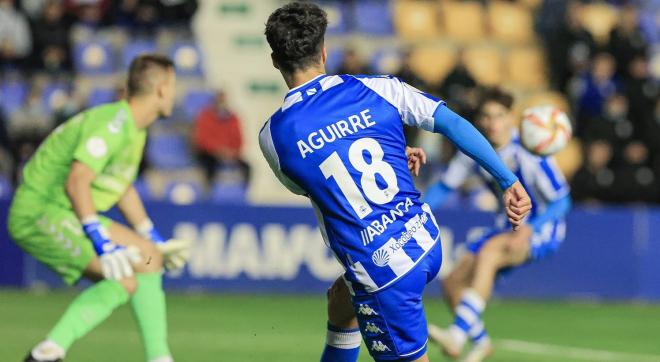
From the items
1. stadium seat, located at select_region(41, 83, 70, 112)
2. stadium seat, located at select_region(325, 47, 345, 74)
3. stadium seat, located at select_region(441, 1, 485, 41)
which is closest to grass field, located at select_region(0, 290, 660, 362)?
stadium seat, located at select_region(41, 83, 70, 112)

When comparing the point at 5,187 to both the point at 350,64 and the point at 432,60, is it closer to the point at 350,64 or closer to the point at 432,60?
the point at 350,64

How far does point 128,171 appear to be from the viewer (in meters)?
7.66

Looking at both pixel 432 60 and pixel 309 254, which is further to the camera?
pixel 432 60

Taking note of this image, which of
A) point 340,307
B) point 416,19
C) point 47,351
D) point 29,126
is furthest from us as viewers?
point 416,19

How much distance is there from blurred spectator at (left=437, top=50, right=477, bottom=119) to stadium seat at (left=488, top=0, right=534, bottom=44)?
2.82 m

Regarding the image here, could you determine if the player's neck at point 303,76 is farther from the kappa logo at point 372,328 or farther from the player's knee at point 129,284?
the player's knee at point 129,284

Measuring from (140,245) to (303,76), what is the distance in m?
2.15

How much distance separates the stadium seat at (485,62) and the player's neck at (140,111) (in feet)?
38.3

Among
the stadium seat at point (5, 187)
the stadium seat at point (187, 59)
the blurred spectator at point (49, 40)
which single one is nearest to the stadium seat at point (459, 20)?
the stadium seat at point (187, 59)

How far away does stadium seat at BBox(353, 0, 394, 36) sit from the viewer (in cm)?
1902

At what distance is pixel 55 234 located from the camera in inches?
295

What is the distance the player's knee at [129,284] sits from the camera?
7.10 metres

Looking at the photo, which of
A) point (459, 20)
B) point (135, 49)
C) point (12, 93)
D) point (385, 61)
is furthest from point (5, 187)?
point (459, 20)

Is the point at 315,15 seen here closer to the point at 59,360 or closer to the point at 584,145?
the point at 59,360
